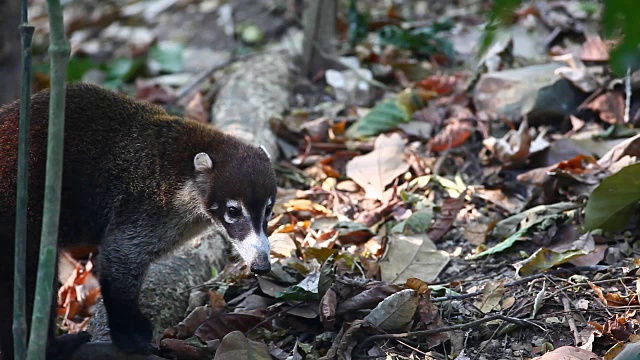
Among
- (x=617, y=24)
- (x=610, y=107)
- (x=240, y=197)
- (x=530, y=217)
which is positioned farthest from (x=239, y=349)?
(x=610, y=107)

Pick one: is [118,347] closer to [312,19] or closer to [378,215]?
[378,215]

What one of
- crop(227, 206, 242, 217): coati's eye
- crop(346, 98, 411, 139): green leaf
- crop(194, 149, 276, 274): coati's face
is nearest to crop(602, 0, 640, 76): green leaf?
crop(194, 149, 276, 274): coati's face

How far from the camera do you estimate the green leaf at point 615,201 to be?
4008mm

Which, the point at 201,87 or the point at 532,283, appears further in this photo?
the point at 201,87

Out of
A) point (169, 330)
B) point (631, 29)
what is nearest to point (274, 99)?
point (169, 330)

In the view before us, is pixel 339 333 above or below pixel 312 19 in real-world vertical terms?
below

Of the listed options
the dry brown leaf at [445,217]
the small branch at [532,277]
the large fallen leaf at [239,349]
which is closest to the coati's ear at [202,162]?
the large fallen leaf at [239,349]

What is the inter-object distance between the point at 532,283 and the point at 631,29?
8.82 feet

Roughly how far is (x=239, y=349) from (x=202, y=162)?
106 cm

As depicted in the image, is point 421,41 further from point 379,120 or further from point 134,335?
point 134,335

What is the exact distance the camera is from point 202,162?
4.09 metres

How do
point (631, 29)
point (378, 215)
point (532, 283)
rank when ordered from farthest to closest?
point (378, 215)
point (532, 283)
point (631, 29)

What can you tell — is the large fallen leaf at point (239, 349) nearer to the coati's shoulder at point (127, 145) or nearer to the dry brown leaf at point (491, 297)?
the coati's shoulder at point (127, 145)

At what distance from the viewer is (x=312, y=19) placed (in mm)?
7207
